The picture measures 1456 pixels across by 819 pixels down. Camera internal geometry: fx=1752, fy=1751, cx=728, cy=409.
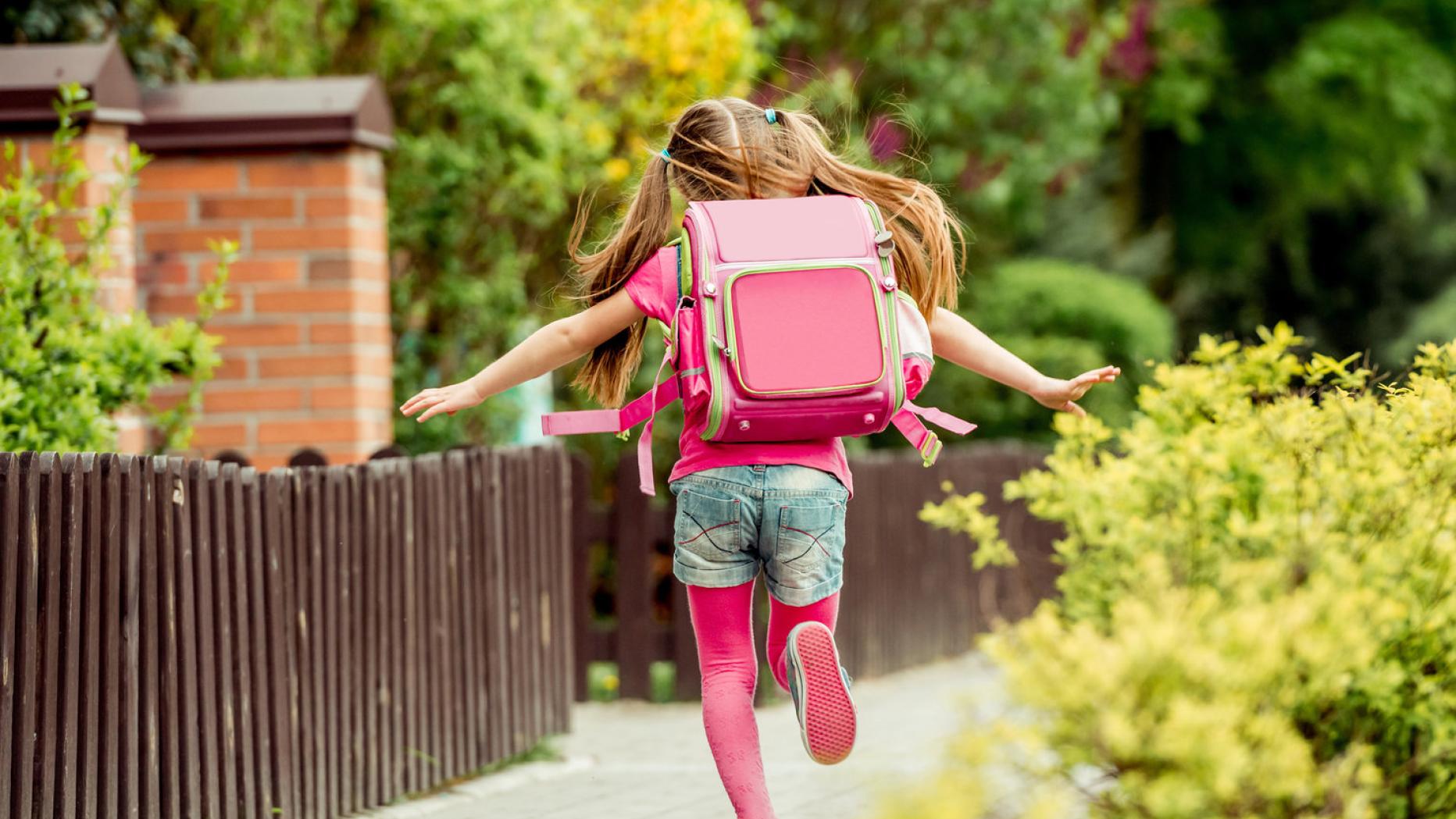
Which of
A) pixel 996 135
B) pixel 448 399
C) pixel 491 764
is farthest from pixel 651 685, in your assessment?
pixel 996 135

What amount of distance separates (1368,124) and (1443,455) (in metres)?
18.1

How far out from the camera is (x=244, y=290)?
21.3ft

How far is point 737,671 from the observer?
12.7ft

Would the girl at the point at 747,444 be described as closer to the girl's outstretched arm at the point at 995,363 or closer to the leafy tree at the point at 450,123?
the girl's outstretched arm at the point at 995,363

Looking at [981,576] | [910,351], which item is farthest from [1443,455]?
[981,576]

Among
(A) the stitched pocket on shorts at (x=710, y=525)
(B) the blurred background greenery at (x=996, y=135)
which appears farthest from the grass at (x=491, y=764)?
(A) the stitched pocket on shorts at (x=710, y=525)

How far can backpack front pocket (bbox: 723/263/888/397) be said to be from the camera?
362cm

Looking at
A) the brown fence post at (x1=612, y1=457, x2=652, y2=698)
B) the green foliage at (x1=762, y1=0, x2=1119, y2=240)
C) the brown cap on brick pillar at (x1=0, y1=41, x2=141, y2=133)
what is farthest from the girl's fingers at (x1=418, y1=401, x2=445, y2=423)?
the green foliage at (x1=762, y1=0, x2=1119, y2=240)

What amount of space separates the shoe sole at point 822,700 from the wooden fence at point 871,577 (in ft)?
9.39

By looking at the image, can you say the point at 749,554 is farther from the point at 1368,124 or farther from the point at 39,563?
the point at 1368,124

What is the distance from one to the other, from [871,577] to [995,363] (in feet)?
15.5

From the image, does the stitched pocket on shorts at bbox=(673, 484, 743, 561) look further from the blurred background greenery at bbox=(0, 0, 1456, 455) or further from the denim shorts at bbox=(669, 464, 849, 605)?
the blurred background greenery at bbox=(0, 0, 1456, 455)

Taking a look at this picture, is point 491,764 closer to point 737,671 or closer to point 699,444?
point 737,671

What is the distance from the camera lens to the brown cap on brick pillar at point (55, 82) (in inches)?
217
